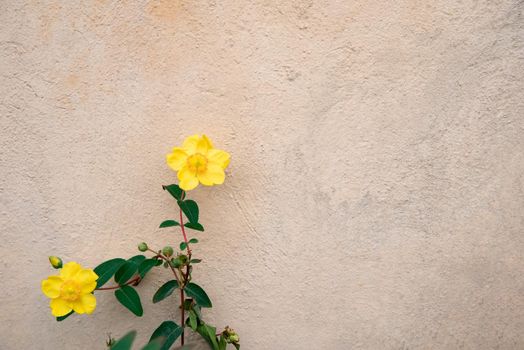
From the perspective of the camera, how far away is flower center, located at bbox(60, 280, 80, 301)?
4.49 ft

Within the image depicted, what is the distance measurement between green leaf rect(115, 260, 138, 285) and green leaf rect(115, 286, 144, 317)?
0.04m

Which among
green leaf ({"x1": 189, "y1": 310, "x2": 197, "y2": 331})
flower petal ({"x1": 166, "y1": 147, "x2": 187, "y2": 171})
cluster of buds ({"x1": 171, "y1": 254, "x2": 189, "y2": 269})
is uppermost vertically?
flower petal ({"x1": 166, "y1": 147, "x2": 187, "y2": 171})

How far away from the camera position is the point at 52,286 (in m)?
1.38

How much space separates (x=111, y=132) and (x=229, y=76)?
47 centimetres

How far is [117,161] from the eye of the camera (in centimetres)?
153

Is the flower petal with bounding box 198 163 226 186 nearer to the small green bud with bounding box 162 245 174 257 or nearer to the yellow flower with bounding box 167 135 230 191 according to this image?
the yellow flower with bounding box 167 135 230 191

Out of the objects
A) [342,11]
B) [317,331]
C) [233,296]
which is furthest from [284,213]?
[342,11]

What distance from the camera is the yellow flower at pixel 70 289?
54.0 inches

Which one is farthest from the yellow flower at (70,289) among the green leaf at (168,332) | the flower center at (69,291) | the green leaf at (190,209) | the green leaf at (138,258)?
the green leaf at (190,209)

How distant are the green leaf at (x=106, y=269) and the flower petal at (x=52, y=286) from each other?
12 centimetres

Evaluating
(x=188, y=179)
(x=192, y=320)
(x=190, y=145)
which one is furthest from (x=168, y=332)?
(x=190, y=145)

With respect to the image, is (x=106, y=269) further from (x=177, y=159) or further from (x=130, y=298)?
(x=177, y=159)

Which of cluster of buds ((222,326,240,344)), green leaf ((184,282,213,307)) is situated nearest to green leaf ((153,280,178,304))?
green leaf ((184,282,213,307))

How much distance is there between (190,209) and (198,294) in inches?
12.3
